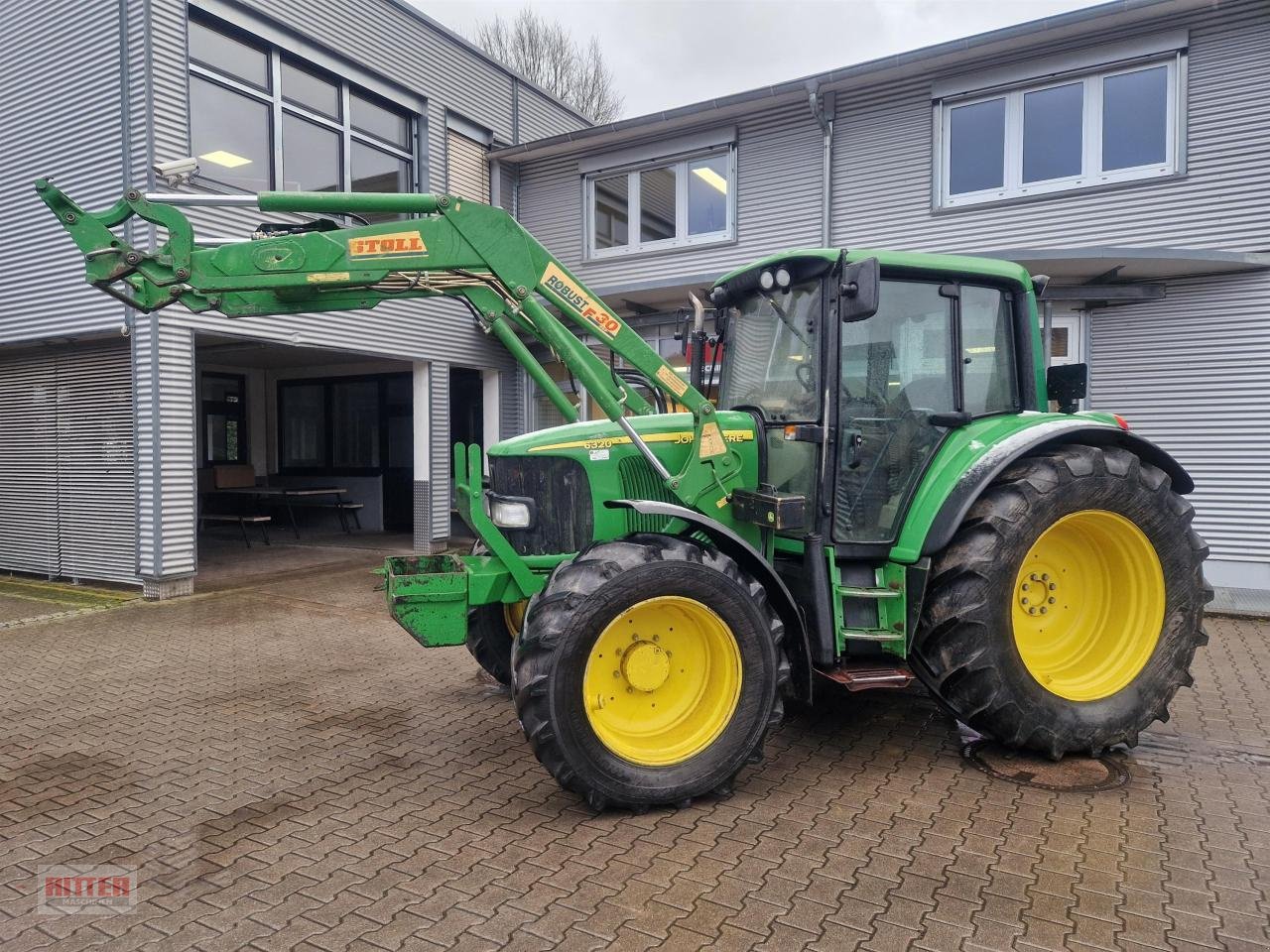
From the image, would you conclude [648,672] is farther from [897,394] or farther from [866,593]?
[897,394]

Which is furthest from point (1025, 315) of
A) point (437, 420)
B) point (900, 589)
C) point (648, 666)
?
point (437, 420)

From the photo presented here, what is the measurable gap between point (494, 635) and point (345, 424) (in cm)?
1185

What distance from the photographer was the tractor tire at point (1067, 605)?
380 cm

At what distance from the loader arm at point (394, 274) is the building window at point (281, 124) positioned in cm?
508

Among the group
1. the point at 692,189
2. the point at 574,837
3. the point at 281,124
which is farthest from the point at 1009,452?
the point at 281,124

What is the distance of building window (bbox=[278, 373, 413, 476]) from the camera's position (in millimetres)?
14914

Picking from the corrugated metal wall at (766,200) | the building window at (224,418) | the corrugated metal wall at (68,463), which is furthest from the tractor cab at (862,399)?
the building window at (224,418)

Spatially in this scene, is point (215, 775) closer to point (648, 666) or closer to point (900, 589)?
point (648, 666)

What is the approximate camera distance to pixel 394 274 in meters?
3.76

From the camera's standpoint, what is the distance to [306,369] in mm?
15688

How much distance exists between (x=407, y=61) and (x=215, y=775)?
10.6 meters

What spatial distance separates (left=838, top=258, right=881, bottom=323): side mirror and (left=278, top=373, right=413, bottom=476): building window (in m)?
12.0

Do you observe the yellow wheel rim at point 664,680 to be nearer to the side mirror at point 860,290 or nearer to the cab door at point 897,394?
the cab door at point 897,394

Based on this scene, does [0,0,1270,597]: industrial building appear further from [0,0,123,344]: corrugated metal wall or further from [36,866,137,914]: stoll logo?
[36,866,137,914]: stoll logo
